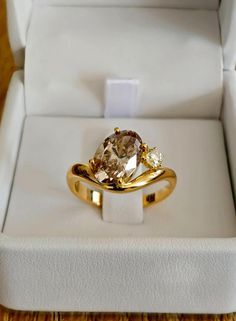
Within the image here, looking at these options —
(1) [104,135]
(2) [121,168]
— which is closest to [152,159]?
(2) [121,168]

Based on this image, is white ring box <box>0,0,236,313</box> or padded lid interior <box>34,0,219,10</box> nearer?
white ring box <box>0,0,236,313</box>

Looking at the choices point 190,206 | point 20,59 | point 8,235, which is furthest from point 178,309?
point 20,59

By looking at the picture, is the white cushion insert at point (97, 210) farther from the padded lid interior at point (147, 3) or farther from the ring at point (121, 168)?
the padded lid interior at point (147, 3)

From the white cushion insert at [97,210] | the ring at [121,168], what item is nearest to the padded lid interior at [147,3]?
the white cushion insert at [97,210]

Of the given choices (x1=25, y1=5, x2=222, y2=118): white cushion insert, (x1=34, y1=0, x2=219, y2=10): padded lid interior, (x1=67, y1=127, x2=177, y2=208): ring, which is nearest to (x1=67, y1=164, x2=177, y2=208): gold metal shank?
(x1=67, y1=127, x2=177, y2=208): ring

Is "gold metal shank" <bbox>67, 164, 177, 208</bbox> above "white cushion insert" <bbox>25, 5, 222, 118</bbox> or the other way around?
the other way around

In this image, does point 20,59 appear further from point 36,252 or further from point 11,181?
point 36,252

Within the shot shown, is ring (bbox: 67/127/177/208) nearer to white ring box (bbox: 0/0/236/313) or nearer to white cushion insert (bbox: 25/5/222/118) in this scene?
white ring box (bbox: 0/0/236/313)
